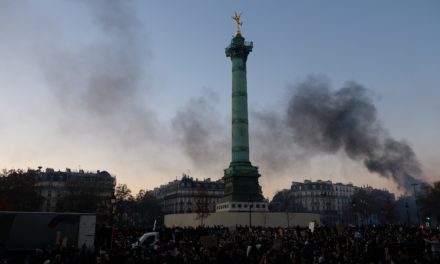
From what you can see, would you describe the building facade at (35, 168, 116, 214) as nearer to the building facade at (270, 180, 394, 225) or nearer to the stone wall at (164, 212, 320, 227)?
the stone wall at (164, 212, 320, 227)

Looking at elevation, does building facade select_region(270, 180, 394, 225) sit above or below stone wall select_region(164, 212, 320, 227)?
above

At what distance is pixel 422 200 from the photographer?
265ft

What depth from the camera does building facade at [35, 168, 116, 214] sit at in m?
80.9

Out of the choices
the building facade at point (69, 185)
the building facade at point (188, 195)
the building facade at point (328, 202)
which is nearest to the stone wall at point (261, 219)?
the building facade at point (69, 185)

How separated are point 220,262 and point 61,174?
310 feet

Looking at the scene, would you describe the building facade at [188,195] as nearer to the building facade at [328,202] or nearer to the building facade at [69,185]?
the building facade at [69,185]

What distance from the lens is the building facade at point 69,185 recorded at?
80.9 m

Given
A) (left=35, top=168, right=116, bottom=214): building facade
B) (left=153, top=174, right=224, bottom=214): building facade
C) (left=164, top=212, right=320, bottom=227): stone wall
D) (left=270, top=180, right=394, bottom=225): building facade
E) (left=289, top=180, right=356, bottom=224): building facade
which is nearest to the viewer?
(left=164, top=212, right=320, bottom=227): stone wall

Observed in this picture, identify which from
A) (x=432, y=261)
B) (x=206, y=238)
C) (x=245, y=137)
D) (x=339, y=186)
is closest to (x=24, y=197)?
(x=245, y=137)

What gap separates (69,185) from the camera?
79938 millimetres

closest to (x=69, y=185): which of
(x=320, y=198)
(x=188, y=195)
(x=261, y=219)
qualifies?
(x=188, y=195)

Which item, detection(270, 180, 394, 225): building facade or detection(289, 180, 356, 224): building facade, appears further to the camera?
detection(289, 180, 356, 224): building facade

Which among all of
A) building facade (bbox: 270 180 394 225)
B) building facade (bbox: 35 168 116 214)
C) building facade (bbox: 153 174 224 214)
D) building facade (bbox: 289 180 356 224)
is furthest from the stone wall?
building facade (bbox: 289 180 356 224)

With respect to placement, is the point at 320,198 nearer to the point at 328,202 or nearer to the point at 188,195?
the point at 328,202
